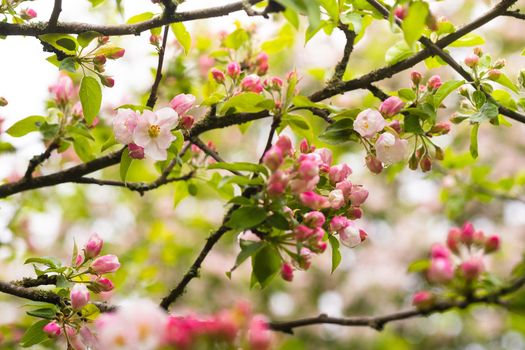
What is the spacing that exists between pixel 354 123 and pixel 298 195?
227 mm

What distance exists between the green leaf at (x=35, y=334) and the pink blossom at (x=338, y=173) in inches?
26.3

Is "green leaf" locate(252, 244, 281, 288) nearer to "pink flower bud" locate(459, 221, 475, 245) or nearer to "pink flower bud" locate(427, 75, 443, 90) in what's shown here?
"pink flower bud" locate(459, 221, 475, 245)

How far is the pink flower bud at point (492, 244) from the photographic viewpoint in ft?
3.65

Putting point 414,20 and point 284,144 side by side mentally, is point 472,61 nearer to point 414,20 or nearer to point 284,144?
point 414,20

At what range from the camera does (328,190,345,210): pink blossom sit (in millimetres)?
1087

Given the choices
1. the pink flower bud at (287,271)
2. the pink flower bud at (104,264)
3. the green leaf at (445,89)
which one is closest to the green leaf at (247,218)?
the pink flower bud at (287,271)

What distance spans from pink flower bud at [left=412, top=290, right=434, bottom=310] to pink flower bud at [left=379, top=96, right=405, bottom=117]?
41 cm

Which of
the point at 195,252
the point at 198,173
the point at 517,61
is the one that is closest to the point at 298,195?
the point at 198,173

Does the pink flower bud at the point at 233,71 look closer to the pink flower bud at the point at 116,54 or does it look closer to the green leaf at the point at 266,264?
the pink flower bud at the point at 116,54

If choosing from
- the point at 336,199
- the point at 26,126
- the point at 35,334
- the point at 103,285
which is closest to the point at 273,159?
the point at 336,199

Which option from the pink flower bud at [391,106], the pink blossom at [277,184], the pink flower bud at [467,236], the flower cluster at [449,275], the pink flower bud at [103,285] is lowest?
the pink flower bud at [103,285]

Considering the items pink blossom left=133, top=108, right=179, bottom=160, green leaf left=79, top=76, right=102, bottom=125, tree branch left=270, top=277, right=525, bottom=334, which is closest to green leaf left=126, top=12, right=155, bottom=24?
green leaf left=79, top=76, right=102, bottom=125

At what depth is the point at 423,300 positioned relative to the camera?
3.06ft

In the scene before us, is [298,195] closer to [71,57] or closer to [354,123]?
[354,123]
